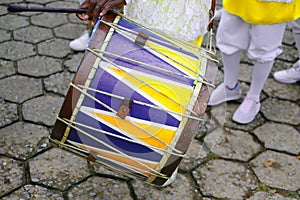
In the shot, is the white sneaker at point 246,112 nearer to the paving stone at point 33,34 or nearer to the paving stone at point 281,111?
the paving stone at point 281,111

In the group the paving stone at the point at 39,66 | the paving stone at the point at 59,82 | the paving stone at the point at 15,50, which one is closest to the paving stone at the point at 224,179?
the paving stone at the point at 59,82

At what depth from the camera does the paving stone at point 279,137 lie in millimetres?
2451

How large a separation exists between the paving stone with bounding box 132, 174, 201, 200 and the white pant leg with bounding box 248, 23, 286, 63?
83cm

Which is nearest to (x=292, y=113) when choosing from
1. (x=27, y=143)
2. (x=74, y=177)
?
(x=74, y=177)

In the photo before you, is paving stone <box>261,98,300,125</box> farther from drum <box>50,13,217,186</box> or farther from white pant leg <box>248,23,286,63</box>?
drum <box>50,13,217,186</box>

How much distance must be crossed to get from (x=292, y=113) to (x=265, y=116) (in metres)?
0.19

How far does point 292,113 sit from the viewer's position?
2725mm

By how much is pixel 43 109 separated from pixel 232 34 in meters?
1.17

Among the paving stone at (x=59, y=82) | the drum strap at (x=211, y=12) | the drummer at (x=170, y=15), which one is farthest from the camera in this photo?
the paving stone at (x=59, y=82)

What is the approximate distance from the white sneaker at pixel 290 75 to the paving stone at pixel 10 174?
182 centimetres

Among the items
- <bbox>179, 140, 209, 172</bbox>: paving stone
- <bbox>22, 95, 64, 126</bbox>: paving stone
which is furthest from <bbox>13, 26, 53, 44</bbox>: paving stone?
<bbox>179, 140, 209, 172</bbox>: paving stone

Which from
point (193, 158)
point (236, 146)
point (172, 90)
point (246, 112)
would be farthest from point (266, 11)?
point (172, 90)

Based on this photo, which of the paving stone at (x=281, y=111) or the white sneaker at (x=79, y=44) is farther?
the white sneaker at (x=79, y=44)

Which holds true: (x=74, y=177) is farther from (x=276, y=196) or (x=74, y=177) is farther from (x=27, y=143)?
(x=276, y=196)
